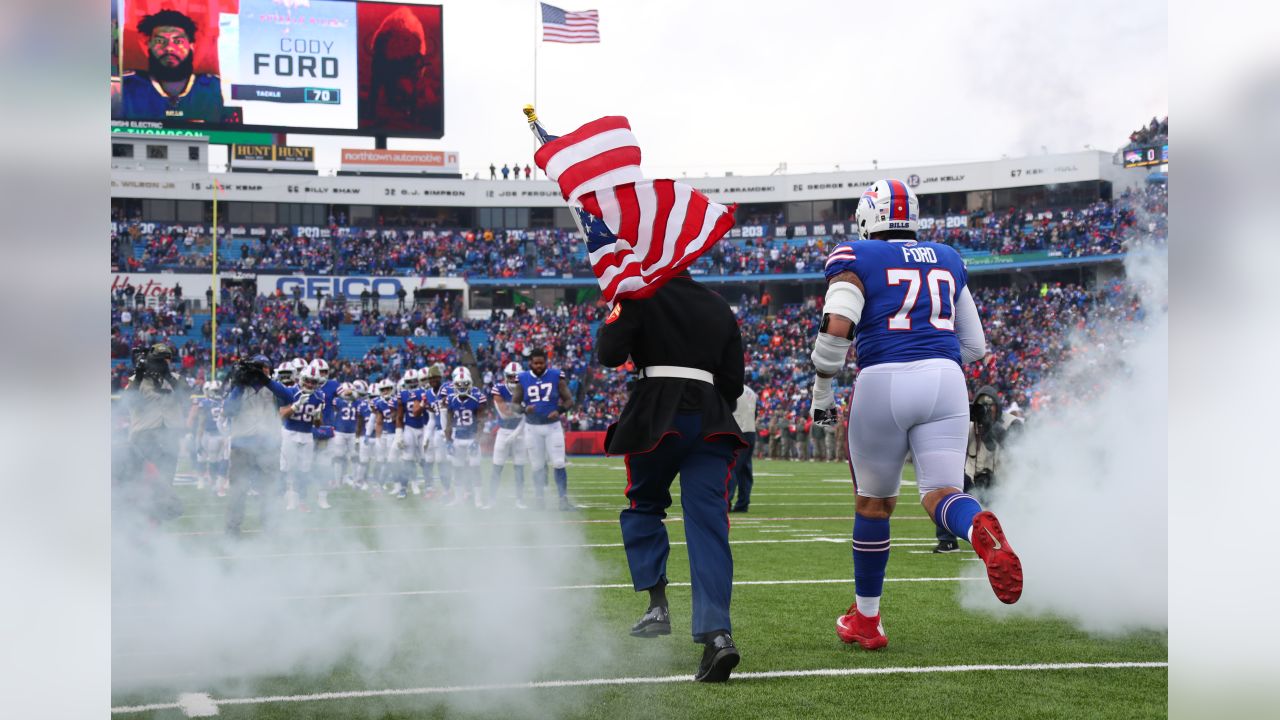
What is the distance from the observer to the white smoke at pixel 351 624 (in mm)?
4820

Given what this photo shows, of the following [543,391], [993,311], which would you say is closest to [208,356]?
[993,311]

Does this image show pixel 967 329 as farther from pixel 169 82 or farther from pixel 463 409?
pixel 169 82

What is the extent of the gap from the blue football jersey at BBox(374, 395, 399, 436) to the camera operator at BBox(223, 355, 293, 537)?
260 inches

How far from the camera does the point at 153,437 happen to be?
9.52 metres

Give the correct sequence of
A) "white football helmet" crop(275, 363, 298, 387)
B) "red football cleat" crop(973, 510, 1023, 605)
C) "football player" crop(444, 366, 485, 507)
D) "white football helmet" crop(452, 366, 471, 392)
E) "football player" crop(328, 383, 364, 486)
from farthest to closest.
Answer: "football player" crop(328, 383, 364, 486)
"white football helmet" crop(452, 366, 471, 392)
"football player" crop(444, 366, 485, 507)
"white football helmet" crop(275, 363, 298, 387)
"red football cleat" crop(973, 510, 1023, 605)

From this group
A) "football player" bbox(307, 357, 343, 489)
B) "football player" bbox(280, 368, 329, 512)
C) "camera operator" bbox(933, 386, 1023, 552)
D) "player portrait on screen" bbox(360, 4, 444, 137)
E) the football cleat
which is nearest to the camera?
the football cleat

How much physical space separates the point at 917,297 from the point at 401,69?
45737mm

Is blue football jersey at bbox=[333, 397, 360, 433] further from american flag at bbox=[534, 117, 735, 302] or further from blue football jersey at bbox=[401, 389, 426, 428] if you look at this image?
american flag at bbox=[534, 117, 735, 302]

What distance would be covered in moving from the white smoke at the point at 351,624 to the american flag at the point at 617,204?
5.46 ft

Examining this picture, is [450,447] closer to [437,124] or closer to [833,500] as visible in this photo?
[833,500]

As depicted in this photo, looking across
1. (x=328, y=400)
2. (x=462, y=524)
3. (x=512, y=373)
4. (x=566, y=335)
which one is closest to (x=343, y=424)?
(x=328, y=400)

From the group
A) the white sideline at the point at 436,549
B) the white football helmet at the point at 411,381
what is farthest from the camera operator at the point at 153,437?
the white football helmet at the point at 411,381

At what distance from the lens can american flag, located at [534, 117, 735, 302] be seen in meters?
4.76

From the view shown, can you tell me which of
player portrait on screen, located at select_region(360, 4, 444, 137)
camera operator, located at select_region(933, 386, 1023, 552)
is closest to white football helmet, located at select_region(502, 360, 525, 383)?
camera operator, located at select_region(933, 386, 1023, 552)
